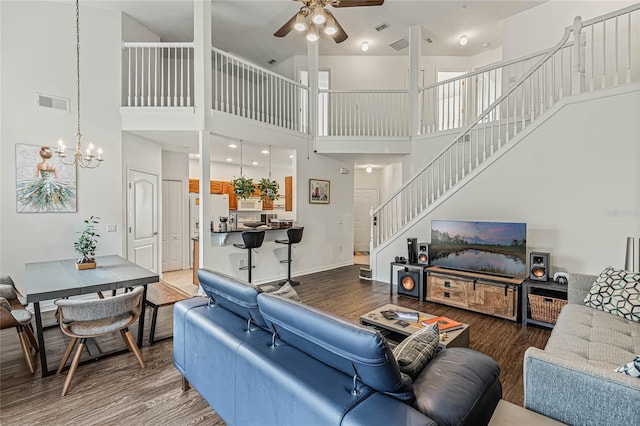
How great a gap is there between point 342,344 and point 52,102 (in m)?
5.11

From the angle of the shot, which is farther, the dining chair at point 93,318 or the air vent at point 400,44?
the air vent at point 400,44

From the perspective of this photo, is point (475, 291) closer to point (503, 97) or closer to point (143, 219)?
point (503, 97)

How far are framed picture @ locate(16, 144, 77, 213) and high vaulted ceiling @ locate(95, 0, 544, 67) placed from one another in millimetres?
2370

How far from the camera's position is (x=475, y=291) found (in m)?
3.96

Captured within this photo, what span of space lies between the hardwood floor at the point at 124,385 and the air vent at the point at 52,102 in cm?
285

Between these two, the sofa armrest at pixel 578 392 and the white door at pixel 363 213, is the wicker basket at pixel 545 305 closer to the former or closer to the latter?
the sofa armrest at pixel 578 392

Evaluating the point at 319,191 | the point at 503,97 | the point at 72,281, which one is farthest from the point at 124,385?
the point at 503,97

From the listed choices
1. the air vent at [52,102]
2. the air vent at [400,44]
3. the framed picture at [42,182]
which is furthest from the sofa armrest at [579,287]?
the air vent at [52,102]

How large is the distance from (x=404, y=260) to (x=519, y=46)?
15.4 ft

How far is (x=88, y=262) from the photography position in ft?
10.7

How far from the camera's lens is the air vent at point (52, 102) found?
4000 millimetres

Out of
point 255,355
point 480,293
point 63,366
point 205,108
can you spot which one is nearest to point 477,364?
point 255,355

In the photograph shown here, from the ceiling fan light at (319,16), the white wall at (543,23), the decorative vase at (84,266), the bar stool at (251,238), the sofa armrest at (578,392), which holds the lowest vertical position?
the sofa armrest at (578,392)

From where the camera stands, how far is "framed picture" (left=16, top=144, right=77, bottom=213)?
3.87 m
